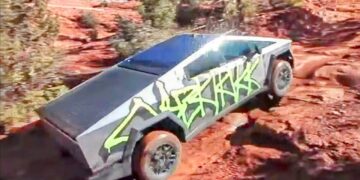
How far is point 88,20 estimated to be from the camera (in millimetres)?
18844

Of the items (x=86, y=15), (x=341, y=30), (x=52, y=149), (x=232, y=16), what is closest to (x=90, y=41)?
(x=86, y=15)

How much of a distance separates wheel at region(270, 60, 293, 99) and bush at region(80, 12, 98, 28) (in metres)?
12.8

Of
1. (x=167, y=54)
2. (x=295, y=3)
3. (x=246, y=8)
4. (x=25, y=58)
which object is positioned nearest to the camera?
(x=167, y=54)

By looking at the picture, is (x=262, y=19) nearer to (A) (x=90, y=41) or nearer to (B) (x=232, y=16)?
(B) (x=232, y=16)

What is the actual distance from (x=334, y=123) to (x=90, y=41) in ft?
39.1

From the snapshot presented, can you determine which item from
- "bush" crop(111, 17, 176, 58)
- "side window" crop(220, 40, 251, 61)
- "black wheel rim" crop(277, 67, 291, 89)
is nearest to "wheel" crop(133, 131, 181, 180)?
"side window" crop(220, 40, 251, 61)

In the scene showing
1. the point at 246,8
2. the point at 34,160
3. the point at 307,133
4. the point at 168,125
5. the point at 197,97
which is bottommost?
the point at 34,160

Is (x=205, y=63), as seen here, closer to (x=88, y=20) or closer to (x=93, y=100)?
(x=93, y=100)

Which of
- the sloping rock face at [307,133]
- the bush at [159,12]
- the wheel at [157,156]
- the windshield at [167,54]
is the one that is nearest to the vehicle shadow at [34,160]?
the wheel at [157,156]

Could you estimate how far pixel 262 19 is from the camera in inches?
524

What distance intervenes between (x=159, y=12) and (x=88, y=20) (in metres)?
7.85

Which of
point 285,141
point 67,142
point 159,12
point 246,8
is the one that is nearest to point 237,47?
point 285,141

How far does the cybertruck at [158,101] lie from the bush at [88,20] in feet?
41.5

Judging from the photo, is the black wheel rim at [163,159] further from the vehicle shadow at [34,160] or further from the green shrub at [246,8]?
the green shrub at [246,8]
